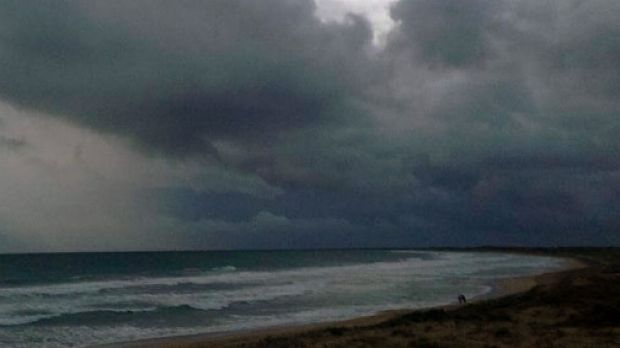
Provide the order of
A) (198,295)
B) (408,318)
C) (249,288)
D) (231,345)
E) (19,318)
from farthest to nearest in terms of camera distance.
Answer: (249,288) < (198,295) < (19,318) < (408,318) < (231,345)

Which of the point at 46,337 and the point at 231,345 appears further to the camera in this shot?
the point at 46,337

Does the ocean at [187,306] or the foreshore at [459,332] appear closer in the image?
the foreshore at [459,332]

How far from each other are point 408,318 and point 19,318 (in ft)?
57.2

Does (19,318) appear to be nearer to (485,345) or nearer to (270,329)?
(270,329)

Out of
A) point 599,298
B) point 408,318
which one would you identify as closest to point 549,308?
point 599,298

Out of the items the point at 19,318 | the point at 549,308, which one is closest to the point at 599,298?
the point at 549,308

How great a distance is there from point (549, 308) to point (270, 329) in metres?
9.52

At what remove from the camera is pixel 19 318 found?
27.4 meters

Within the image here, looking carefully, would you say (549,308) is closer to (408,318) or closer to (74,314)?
(408,318)

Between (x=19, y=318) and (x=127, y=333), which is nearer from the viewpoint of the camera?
(x=127, y=333)

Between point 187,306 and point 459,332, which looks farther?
point 187,306

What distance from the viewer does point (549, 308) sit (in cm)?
2103

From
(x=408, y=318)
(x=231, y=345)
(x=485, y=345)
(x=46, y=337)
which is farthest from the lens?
(x=46, y=337)

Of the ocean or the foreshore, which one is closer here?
the foreshore
